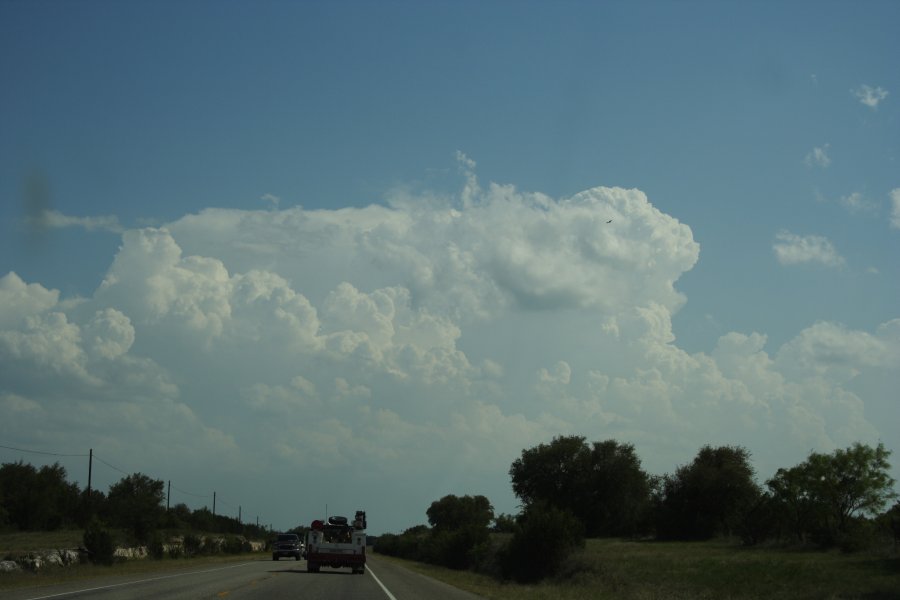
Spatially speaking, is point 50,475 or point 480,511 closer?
point 50,475

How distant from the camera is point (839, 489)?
179ft

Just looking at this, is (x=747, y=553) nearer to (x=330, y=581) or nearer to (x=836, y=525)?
(x=836, y=525)

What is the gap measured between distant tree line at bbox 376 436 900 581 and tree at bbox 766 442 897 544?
0.21ft

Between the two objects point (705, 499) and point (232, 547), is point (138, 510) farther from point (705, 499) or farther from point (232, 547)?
point (705, 499)

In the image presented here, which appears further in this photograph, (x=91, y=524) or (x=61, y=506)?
(x=61, y=506)

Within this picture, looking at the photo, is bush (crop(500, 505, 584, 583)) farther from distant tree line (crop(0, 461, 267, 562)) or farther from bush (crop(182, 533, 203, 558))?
distant tree line (crop(0, 461, 267, 562))

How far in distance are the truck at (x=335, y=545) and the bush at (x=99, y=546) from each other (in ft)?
40.1

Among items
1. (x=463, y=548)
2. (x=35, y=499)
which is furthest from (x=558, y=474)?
(x=35, y=499)

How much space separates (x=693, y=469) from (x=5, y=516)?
6805 centimetres

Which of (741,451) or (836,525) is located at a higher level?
(741,451)

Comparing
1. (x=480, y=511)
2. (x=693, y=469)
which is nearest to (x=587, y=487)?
(x=693, y=469)

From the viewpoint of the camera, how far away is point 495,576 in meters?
58.4

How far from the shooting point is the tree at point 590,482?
93500 mm

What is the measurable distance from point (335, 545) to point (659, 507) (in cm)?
4833
